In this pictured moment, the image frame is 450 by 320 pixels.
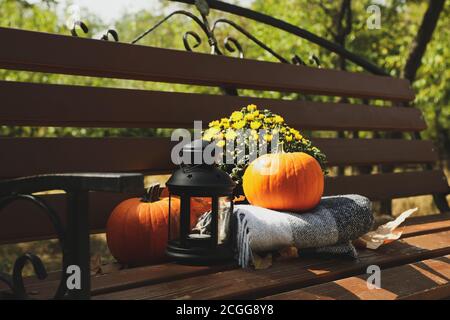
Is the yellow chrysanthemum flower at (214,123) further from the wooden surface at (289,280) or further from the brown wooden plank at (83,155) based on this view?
the wooden surface at (289,280)

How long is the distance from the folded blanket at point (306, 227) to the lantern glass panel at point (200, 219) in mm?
111

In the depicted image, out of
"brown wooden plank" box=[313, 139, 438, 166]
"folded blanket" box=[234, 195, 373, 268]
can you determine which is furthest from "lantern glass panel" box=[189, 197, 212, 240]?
"brown wooden plank" box=[313, 139, 438, 166]

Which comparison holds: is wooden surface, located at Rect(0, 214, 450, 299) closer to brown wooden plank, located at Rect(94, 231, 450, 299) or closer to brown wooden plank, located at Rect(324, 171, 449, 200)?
brown wooden plank, located at Rect(94, 231, 450, 299)

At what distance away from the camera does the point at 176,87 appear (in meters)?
12.5

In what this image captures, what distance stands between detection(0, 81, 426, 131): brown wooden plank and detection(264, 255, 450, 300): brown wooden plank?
1.21 m

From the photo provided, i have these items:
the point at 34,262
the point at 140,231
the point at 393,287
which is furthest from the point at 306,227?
the point at 34,262

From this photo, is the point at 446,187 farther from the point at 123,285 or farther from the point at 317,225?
the point at 123,285

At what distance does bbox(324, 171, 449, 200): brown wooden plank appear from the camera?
3.31m

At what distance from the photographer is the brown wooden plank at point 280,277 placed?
156cm

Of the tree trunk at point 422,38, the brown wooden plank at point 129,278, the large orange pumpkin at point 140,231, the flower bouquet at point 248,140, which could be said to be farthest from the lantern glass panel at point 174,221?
the tree trunk at point 422,38

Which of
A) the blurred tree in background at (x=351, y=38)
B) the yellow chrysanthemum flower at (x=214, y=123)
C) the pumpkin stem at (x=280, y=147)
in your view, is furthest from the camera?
the blurred tree in background at (x=351, y=38)

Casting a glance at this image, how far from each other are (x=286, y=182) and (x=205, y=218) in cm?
33

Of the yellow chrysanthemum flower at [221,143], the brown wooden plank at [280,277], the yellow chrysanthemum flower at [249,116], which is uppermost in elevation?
the yellow chrysanthemum flower at [249,116]

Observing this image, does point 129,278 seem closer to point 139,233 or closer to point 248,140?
point 139,233
